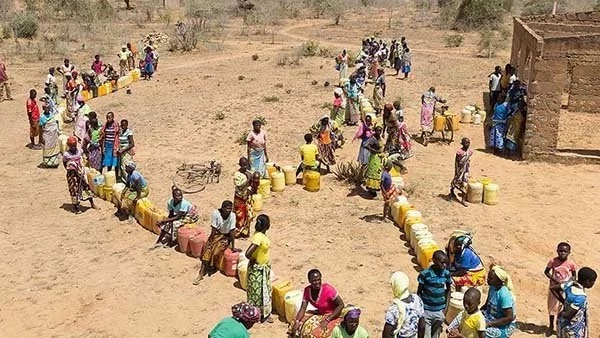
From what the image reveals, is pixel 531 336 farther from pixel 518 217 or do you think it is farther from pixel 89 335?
pixel 89 335

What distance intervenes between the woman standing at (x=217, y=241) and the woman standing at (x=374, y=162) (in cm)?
334

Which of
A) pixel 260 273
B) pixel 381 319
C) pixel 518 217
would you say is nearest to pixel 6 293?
pixel 260 273

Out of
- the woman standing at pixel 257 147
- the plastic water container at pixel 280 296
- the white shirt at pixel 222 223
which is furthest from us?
the woman standing at pixel 257 147

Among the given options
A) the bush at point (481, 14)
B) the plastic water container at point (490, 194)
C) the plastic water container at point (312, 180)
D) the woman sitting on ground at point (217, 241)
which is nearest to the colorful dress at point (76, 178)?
the woman sitting on ground at point (217, 241)

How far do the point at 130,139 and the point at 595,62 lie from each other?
928 cm

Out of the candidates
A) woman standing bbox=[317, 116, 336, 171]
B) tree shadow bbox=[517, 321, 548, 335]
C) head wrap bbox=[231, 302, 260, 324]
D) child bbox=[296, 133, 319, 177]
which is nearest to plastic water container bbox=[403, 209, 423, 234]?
tree shadow bbox=[517, 321, 548, 335]

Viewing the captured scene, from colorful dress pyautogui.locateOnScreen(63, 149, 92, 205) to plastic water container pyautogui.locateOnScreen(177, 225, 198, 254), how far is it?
99.6 inches

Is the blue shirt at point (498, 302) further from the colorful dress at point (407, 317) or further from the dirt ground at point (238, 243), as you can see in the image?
the dirt ground at point (238, 243)

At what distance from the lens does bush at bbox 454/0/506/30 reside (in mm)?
35394

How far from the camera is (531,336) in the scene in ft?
25.4

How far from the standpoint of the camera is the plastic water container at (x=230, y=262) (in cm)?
904

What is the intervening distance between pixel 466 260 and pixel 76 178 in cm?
675

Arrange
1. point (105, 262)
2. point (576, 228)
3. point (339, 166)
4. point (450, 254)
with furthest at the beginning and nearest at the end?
point (339, 166)
point (576, 228)
point (105, 262)
point (450, 254)

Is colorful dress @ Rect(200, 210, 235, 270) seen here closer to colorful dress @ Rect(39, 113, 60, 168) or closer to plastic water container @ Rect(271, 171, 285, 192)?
plastic water container @ Rect(271, 171, 285, 192)
